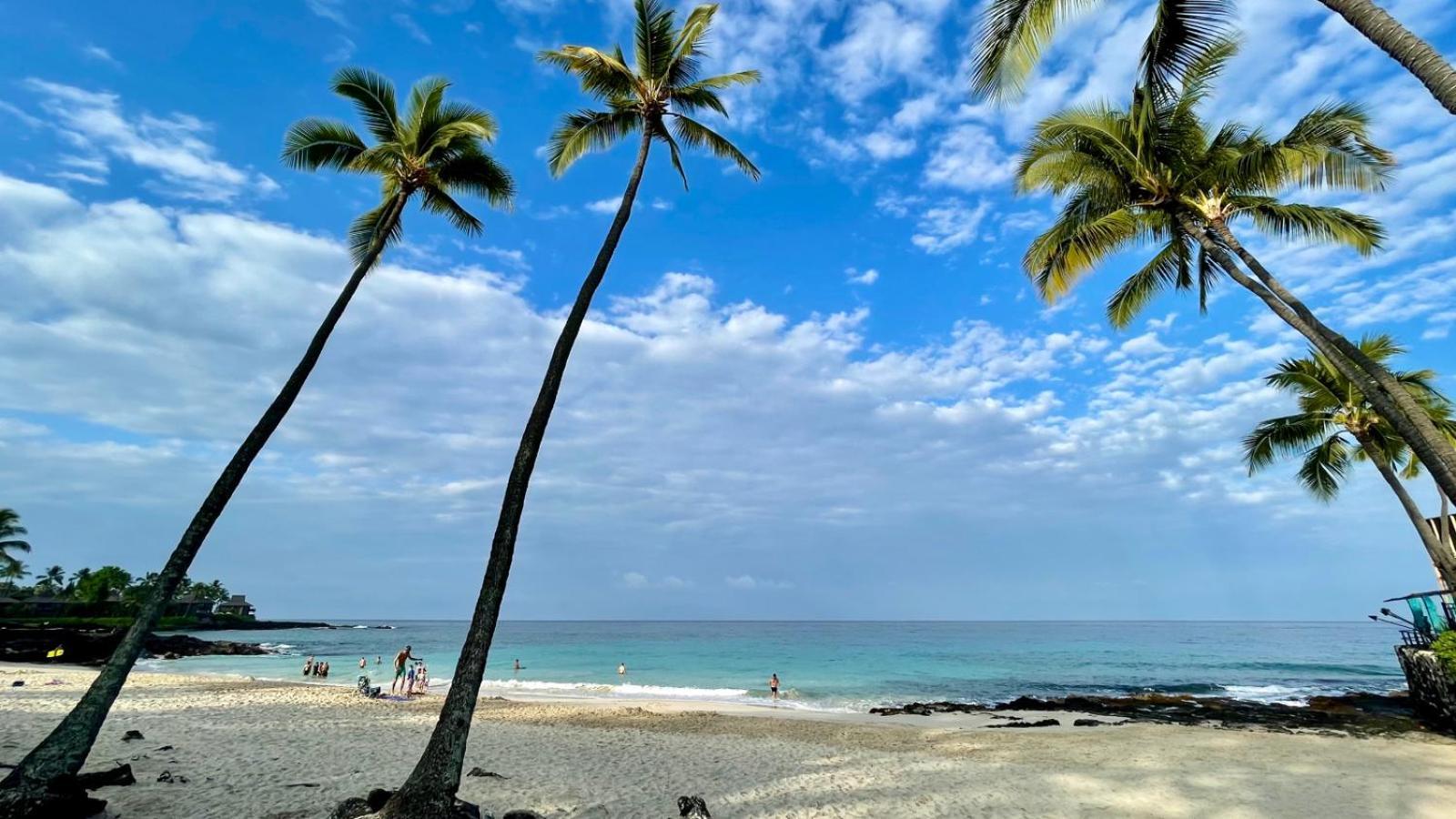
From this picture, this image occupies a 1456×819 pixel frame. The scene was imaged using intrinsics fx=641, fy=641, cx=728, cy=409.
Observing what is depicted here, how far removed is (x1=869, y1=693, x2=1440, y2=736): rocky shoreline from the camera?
698 inches

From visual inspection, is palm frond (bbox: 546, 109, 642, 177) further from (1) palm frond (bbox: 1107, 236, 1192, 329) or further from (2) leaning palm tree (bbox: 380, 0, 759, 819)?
(1) palm frond (bbox: 1107, 236, 1192, 329)

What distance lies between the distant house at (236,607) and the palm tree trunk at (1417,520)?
124 meters

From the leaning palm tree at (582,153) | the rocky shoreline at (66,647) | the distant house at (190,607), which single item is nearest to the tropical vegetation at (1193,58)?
the leaning palm tree at (582,153)

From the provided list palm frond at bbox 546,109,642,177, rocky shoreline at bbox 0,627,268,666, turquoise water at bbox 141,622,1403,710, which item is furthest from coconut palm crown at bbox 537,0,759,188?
rocky shoreline at bbox 0,627,268,666

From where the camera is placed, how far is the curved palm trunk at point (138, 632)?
6.11m

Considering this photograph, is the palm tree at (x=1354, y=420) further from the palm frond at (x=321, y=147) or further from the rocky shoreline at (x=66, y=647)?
the rocky shoreline at (x=66, y=647)

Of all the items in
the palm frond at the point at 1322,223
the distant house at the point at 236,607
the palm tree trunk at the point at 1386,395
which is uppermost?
the palm frond at the point at 1322,223

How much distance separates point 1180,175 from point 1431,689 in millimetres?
16850

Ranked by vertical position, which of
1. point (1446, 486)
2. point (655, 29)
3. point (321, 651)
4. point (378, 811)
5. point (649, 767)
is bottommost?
point (321, 651)

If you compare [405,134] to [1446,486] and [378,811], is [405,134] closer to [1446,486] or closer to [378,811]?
[378,811]

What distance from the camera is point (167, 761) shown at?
9.44 meters

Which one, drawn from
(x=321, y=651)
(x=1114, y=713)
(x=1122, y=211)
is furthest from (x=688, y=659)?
(x=1122, y=211)

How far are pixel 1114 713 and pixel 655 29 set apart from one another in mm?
24340

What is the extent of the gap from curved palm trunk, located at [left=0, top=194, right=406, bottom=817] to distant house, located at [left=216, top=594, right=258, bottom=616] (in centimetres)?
11415
